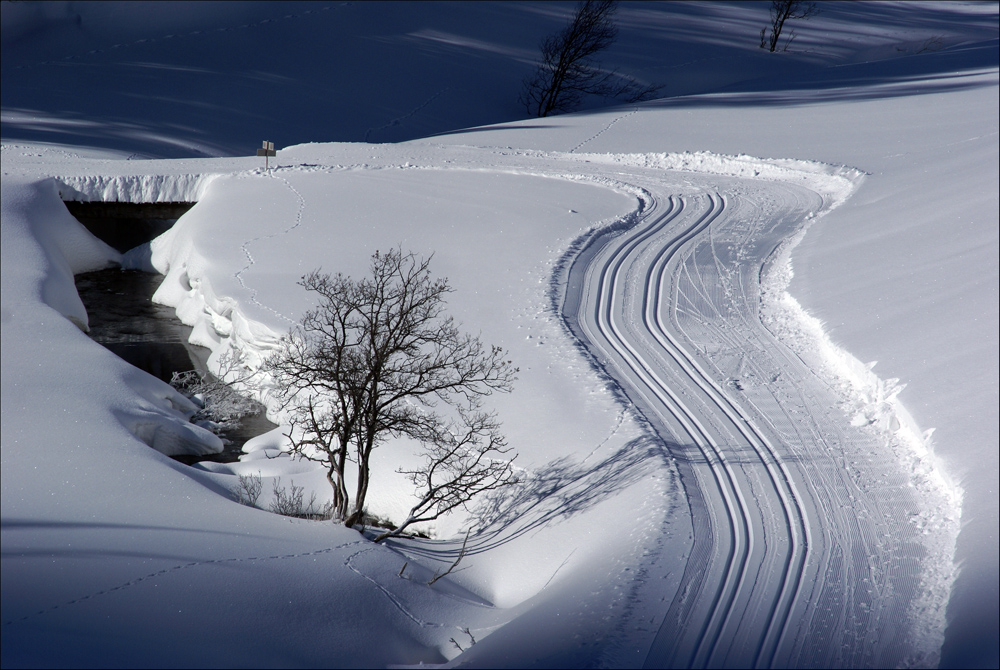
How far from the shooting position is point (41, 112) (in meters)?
21.5

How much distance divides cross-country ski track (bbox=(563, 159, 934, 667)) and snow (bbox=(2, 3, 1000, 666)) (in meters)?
0.16

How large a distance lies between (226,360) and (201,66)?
19.2m

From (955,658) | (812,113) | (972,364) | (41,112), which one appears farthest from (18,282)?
(812,113)

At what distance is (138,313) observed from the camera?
13883 mm

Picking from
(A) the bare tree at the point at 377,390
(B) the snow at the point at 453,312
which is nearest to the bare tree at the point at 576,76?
(B) the snow at the point at 453,312

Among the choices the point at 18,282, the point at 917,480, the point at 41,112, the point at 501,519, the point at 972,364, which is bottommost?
the point at 501,519

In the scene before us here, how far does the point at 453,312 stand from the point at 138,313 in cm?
624

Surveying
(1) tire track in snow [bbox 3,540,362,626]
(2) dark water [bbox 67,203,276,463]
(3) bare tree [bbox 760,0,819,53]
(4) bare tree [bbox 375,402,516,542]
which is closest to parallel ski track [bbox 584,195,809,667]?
(4) bare tree [bbox 375,402,516,542]

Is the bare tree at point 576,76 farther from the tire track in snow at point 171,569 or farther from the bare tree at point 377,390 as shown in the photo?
the tire track in snow at point 171,569

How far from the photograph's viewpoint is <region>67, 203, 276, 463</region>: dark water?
1214cm

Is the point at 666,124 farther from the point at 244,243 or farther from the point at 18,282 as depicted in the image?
the point at 18,282

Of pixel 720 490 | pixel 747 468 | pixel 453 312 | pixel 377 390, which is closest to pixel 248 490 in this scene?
pixel 377 390

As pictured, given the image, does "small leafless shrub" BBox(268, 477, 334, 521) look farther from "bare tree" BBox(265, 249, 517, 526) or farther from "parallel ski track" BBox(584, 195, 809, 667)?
"parallel ski track" BBox(584, 195, 809, 667)

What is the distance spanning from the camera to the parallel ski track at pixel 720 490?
230 inches
